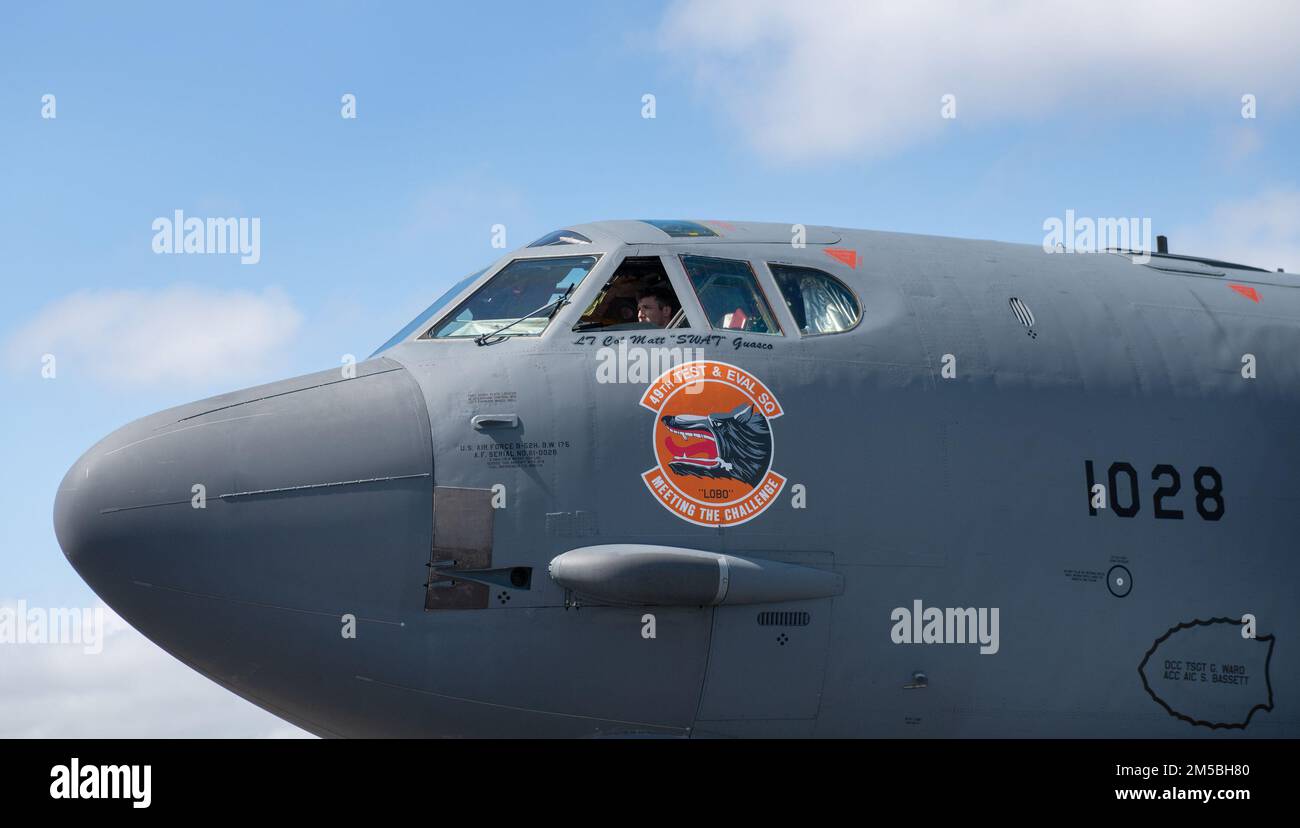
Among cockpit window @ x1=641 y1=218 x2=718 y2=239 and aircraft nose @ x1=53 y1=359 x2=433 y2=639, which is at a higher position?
cockpit window @ x1=641 y1=218 x2=718 y2=239

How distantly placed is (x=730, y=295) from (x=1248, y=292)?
4716 millimetres

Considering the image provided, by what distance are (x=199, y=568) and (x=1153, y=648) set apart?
249 inches

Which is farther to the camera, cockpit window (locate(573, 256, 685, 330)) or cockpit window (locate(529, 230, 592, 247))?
cockpit window (locate(529, 230, 592, 247))

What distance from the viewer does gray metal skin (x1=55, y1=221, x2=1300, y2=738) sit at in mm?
8711

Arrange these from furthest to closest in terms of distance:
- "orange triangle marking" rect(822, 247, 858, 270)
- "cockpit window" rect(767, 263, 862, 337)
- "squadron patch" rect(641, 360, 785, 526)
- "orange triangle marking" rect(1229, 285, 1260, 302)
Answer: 1. "orange triangle marking" rect(1229, 285, 1260, 302)
2. "orange triangle marking" rect(822, 247, 858, 270)
3. "cockpit window" rect(767, 263, 862, 337)
4. "squadron patch" rect(641, 360, 785, 526)

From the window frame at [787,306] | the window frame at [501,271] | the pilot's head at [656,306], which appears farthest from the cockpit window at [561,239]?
the window frame at [787,306]

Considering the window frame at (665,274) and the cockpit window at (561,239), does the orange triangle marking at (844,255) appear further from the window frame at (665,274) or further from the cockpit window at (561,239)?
the cockpit window at (561,239)

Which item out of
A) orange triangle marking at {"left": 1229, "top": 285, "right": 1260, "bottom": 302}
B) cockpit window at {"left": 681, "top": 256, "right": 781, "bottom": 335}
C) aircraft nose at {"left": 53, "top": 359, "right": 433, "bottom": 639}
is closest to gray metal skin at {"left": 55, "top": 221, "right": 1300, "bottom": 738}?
aircraft nose at {"left": 53, "top": 359, "right": 433, "bottom": 639}

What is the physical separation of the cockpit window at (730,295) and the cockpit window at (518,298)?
747 mm

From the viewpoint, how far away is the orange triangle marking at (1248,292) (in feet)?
38.7

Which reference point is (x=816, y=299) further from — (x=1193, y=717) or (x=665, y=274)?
(x=1193, y=717)

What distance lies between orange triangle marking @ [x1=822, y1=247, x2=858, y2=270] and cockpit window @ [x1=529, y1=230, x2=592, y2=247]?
173 cm

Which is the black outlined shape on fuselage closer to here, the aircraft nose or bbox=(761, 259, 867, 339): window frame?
bbox=(761, 259, 867, 339): window frame

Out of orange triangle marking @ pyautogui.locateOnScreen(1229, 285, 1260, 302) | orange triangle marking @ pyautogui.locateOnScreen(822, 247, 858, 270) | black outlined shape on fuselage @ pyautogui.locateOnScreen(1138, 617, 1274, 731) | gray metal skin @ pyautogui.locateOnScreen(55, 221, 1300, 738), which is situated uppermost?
orange triangle marking @ pyautogui.locateOnScreen(822, 247, 858, 270)
